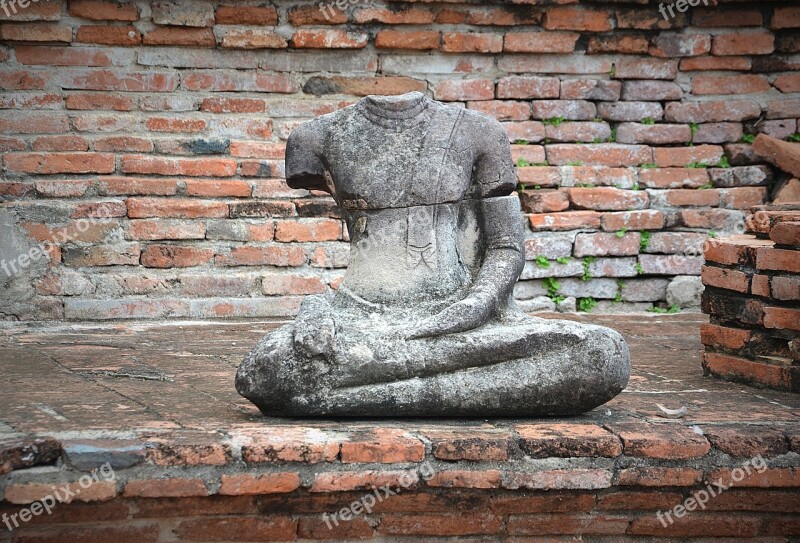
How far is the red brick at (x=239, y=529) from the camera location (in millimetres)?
3148

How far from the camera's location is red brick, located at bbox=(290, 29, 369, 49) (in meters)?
6.20

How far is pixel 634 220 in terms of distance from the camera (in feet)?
21.1

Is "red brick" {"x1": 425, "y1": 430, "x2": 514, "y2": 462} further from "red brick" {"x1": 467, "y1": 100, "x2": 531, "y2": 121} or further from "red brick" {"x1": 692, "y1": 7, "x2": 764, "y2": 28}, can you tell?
"red brick" {"x1": 692, "y1": 7, "x2": 764, "y2": 28}

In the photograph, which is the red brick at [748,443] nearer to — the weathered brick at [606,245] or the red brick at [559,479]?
the red brick at [559,479]

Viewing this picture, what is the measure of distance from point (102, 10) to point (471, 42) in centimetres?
230

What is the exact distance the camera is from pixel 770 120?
665 centimetres

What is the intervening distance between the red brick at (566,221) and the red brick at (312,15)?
1765 mm

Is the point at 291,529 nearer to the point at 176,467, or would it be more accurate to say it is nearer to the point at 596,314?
the point at 176,467

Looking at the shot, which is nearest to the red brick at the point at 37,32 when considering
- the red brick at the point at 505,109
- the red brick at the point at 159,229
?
the red brick at the point at 159,229

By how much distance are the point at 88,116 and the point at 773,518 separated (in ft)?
14.6

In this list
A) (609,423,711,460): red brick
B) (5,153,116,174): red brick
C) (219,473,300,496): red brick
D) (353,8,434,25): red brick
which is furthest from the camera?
(353,8,434,25): red brick

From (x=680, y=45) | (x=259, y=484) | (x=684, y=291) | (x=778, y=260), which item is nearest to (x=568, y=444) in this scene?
(x=259, y=484)

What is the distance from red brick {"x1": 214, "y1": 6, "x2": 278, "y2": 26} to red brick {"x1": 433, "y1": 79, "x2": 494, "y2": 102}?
115 cm

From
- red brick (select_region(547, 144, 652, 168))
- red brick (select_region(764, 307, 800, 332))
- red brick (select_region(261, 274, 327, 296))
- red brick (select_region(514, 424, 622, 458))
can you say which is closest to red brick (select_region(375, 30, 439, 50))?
red brick (select_region(547, 144, 652, 168))
